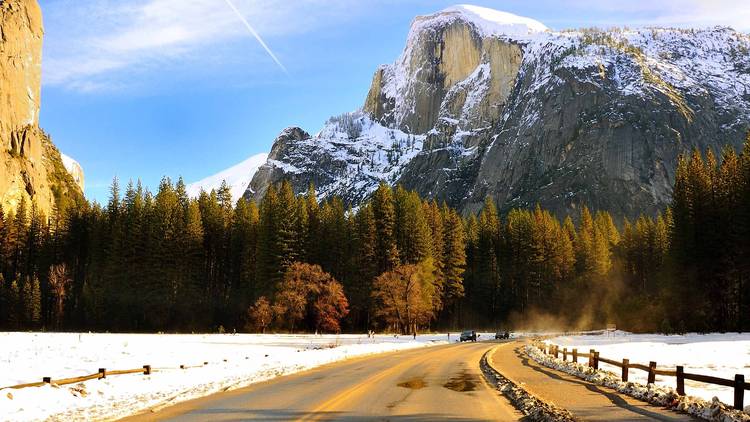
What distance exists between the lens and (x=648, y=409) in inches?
530

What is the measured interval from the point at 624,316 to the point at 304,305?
145 feet

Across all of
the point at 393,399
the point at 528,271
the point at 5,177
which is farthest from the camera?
the point at 5,177

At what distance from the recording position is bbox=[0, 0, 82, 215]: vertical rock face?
398ft

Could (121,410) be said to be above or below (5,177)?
below

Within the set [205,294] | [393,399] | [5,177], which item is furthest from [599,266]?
[5,177]

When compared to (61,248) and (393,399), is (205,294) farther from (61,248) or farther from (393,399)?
(393,399)

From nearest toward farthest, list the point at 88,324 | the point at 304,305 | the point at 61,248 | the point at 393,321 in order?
the point at 304,305, the point at 393,321, the point at 88,324, the point at 61,248

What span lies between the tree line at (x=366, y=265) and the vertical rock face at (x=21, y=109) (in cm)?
2987

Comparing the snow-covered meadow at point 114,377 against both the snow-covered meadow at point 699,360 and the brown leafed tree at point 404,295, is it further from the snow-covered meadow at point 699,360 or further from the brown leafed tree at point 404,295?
the brown leafed tree at point 404,295

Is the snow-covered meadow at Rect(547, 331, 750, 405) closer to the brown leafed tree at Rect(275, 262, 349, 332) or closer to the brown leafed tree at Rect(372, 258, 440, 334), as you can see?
the brown leafed tree at Rect(372, 258, 440, 334)

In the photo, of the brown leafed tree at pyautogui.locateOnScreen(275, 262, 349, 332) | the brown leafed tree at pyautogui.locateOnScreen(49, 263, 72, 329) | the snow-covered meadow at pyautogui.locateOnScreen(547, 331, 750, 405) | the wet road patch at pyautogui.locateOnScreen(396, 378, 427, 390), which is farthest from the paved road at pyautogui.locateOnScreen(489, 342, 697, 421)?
the brown leafed tree at pyautogui.locateOnScreen(49, 263, 72, 329)

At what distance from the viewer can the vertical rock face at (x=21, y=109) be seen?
121375 mm

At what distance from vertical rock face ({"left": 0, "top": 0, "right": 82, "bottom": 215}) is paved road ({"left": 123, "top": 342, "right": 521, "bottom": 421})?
389 feet

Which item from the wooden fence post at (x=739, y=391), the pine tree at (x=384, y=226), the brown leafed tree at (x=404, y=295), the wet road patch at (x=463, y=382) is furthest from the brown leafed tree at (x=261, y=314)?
the wooden fence post at (x=739, y=391)
